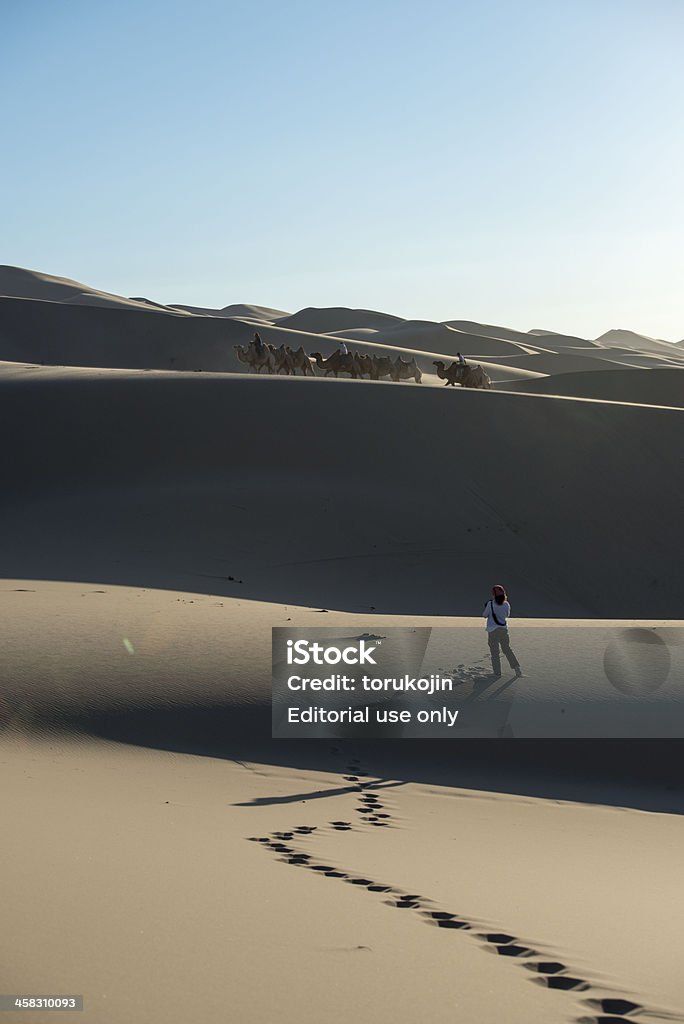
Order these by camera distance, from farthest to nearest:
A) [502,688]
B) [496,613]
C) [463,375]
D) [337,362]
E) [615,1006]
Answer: [337,362], [463,375], [502,688], [496,613], [615,1006]

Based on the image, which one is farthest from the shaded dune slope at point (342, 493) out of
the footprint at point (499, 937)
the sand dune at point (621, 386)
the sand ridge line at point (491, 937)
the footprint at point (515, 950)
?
the sand dune at point (621, 386)

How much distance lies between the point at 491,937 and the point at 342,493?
17458 millimetres

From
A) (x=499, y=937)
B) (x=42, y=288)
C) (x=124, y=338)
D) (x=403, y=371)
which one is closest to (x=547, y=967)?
(x=499, y=937)

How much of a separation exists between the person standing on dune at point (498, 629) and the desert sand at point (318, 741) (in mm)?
265

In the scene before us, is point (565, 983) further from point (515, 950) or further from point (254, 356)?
point (254, 356)

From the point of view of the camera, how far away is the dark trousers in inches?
400

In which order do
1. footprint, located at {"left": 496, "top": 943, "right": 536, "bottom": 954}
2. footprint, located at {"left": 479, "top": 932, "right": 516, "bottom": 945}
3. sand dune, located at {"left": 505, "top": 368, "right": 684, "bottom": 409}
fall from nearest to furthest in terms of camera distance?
footprint, located at {"left": 496, "top": 943, "right": 536, "bottom": 954} → footprint, located at {"left": 479, "top": 932, "right": 516, "bottom": 945} → sand dune, located at {"left": 505, "top": 368, "right": 684, "bottom": 409}

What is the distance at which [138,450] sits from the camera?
24297 mm

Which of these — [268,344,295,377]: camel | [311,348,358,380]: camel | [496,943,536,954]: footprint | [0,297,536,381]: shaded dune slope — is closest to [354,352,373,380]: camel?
[311,348,358,380]: camel

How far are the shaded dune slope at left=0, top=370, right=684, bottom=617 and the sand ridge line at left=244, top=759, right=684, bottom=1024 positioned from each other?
31.9 feet

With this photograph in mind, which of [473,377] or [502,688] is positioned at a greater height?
[473,377]

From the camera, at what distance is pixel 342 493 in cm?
2250

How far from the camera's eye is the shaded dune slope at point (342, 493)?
742 inches

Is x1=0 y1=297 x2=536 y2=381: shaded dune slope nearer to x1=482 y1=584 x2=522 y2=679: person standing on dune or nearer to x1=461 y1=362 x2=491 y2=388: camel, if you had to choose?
x1=461 y1=362 x2=491 y2=388: camel
